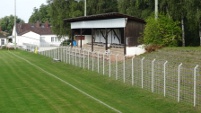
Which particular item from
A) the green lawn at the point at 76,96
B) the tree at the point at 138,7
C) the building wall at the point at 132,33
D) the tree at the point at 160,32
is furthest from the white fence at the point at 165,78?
the tree at the point at 138,7

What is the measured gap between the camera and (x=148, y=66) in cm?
1972

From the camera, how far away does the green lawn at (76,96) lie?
15008mm

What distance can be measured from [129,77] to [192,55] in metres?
6.46

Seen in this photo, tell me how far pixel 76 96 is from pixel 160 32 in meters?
18.2

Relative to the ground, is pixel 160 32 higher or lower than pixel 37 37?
lower

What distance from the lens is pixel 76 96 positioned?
18.0 metres

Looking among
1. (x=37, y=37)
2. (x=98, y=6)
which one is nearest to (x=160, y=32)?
(x=98, y=6)

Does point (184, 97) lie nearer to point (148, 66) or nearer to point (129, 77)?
point (148, 66)

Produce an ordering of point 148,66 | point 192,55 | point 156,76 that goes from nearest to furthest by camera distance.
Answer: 1. point 156,76
2. point 148,66
3. point 192,55

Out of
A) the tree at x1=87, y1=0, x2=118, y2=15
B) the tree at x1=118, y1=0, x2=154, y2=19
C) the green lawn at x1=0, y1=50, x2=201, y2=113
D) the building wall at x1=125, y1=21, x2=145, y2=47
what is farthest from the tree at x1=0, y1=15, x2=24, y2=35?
the green lawn at x1=0, y1=50, x2=201, y2=113

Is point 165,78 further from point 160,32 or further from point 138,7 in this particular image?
point 138,7

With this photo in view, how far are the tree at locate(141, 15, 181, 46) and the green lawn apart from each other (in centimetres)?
1000

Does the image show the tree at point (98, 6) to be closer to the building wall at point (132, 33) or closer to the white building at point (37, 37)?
the building wall at point (132, 33)

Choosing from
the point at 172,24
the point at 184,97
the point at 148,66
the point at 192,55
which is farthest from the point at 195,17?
the point at 184,97
